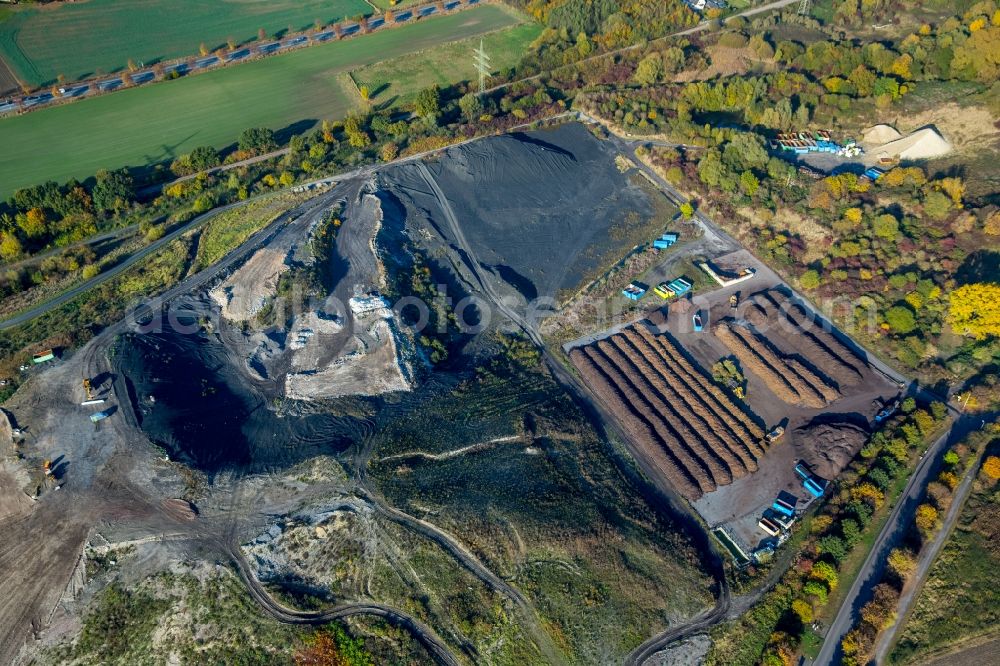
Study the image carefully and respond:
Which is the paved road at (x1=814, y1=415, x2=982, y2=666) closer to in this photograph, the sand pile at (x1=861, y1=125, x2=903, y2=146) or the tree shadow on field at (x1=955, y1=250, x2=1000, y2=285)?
the tree shadow on field at (x1=955, y1=250, x2=1000, y2=285)

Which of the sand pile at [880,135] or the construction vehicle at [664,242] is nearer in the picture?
the construction vehicle at [664,242]

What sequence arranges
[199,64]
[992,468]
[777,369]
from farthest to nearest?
[199,64], [777,369], [992,468]

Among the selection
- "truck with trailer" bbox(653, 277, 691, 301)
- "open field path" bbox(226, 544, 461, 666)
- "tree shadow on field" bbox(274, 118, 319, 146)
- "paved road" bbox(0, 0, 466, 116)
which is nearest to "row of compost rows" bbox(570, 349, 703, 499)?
"truck with trailer" bbox(653, 277, 691, 301)

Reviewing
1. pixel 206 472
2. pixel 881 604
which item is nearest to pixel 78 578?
pixel 206 472

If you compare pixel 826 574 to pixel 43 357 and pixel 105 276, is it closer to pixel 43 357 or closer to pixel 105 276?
pixel 43 357

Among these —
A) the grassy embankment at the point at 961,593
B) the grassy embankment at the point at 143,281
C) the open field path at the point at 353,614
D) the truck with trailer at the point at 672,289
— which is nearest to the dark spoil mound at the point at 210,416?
the grassy embankment at the point at 143,281

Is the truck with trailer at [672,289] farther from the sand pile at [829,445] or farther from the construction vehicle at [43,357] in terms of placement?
the construction vehicle at [43,357]

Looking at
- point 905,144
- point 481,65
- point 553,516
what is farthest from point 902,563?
point 481,65
